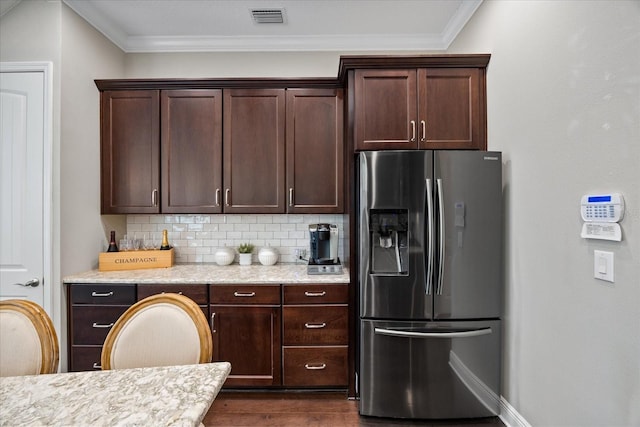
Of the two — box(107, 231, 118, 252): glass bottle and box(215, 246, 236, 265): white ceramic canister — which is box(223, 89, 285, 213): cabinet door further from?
box(107, 231, 118, 252): glass bottle

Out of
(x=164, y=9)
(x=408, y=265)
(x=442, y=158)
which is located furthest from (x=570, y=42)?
(x=164, y=9)

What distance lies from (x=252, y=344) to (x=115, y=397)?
5.32 feet

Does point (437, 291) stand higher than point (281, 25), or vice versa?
point (281, 25)

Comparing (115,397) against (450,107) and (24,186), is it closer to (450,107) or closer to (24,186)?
(24,186)

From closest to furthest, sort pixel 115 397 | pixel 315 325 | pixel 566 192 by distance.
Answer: pixel 115 397 < pixel 566 192 < pixel 315 325

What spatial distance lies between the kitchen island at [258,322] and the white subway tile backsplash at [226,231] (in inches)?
Answer: 28.2

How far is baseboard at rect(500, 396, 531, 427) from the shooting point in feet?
6.83

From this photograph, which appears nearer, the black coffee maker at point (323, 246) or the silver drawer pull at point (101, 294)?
the silver drawer pull at point (101, 294)

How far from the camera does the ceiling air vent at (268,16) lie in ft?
9.29

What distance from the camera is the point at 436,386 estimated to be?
2.26m

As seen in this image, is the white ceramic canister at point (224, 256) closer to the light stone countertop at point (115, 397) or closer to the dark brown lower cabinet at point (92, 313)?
the dark brown lower cabinet at point (92, 313)

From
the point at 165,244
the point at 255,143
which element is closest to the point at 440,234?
the point at 255,143

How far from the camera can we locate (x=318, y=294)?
260 centimetres

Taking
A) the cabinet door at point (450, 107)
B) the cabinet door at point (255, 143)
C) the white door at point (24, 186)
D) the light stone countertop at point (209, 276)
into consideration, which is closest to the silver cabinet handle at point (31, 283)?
the white door at point (24, 186)
